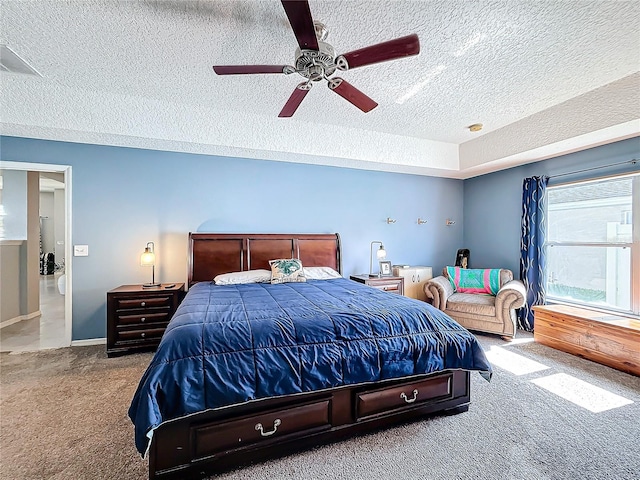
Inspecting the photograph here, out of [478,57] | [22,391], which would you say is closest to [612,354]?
[478,57]

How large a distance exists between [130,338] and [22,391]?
2.95ft

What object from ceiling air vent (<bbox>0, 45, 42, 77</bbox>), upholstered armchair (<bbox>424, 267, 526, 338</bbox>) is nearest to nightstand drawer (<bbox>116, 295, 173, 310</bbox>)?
ceiling air vent (<bbox>0, 45, 42, 77</bbox>)

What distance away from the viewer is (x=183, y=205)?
3.90 m

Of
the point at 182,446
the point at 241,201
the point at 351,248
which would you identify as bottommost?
the point at 182,446

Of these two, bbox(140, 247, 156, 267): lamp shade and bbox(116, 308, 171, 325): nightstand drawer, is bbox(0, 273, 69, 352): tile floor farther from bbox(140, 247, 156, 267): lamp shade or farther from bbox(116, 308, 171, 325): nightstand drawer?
bbox(140, 247, 156, 267): lamp shade

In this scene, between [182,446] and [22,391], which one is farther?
[22,391]

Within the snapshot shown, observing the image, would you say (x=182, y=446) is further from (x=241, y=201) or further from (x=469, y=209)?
(x=469, y=209)

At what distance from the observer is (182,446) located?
1560 mm

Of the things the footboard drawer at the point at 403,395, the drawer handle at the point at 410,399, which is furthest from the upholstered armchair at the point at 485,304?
the drawer handle at the point at 410,399

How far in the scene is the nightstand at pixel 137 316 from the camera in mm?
3199

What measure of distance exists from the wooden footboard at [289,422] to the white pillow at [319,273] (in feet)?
6.45

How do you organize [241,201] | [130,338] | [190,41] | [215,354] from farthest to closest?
[241,201]
[130,338]
[190,41]
[215,354]

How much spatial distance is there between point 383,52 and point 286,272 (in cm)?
255

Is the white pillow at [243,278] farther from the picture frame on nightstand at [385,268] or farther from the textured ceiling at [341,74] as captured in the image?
the picture frame on nightstand at [385,268]
